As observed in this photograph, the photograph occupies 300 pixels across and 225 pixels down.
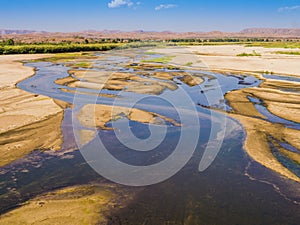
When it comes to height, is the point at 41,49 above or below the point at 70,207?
above

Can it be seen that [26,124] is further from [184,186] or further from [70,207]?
[184,186]

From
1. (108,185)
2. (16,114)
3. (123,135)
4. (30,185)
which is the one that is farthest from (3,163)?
(16,114)

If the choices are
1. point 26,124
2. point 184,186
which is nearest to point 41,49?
point 26,124

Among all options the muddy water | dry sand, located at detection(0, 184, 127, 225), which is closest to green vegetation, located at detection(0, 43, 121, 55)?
the muddy water

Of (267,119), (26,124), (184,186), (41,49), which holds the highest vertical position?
(41,49)

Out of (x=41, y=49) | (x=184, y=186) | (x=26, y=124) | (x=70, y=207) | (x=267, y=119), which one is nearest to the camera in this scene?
(x=70, y=207)

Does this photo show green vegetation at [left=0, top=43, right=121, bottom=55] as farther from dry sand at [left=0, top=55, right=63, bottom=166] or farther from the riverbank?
the riverbank

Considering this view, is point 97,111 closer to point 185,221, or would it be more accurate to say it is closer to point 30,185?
point 30,185

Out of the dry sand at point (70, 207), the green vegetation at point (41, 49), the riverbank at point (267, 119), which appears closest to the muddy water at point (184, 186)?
the dry sand at point (70, 207)

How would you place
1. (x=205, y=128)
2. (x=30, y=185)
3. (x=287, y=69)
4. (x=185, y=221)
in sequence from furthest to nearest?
(x=287, y=69), (x=205, y=128), (x=30, y=185), (x=185, y=221)

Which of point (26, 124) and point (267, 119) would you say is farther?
point (267, 119)
